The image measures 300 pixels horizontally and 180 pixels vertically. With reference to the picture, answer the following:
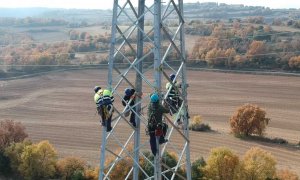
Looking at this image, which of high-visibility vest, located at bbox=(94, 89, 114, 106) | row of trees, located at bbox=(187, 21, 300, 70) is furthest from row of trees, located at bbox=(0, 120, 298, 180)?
row of trees, located at bbox=(187, 21, 300, 70)

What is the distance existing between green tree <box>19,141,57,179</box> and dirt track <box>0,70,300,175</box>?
5.93 metres

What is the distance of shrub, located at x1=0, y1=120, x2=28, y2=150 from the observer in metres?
43.9

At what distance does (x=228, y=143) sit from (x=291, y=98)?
2269 cm

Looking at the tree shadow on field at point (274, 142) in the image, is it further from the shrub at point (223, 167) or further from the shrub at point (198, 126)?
the shrub at point (223, 167)

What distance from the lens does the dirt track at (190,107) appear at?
166 ft

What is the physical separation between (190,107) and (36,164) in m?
33.6

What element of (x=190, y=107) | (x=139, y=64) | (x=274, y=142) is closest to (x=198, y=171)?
(x=274, y=142)

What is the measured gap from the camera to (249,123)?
54.0 m

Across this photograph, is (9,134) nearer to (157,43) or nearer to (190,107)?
(190,107)

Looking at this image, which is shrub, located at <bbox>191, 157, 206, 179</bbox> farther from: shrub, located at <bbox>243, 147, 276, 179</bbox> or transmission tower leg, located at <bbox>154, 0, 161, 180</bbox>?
transmission tower leg, located at <bbox>154, 0, 161, 180</bbox>

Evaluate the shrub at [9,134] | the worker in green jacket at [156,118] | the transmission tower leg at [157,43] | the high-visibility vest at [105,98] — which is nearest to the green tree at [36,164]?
the shrub at [9,134]

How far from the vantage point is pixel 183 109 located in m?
11.8

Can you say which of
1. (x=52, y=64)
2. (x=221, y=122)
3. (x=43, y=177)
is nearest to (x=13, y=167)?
(x=43, y=177)

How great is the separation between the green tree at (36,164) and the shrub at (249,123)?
942 inches
